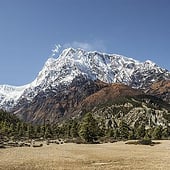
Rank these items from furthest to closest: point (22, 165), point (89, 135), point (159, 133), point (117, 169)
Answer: point (159, 133) < point (89, 135) < point (22, 165) < point (117, 169)

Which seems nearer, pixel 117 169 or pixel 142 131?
pixel 117 169

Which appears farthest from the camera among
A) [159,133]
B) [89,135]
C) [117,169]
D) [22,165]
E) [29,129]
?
[29,129]

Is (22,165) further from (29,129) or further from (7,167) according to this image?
(29,129)

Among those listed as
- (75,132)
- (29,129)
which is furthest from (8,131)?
(75,132)

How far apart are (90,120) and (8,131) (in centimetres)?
6042

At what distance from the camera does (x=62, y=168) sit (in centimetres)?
4069

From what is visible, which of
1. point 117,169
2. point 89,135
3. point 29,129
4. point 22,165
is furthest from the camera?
point 29,129

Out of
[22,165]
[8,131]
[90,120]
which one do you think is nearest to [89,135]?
[90,120]

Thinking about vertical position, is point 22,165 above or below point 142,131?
below

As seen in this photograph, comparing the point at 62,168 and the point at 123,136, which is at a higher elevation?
the point at 123,136

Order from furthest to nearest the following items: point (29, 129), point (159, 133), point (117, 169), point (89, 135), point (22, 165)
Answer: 1. point (29, 129)
2. point (159, 133)
3. point (89, 135)
4. point (22, 165)
5. point (117, 169)

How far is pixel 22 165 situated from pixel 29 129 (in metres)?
149

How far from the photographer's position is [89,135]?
420 ft

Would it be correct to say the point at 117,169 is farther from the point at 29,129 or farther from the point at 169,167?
the point at 29,129
